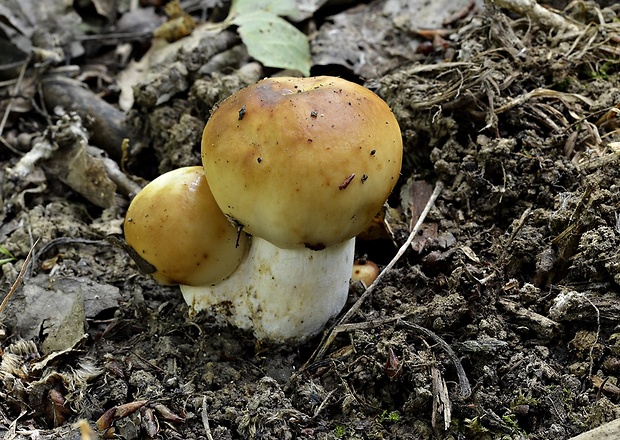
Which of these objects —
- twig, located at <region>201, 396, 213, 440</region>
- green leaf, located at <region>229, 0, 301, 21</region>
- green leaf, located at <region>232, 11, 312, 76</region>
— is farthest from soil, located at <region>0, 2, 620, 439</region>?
green leaf, located at <region>229, 0, 301, 21</region>

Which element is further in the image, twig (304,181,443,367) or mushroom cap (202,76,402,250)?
twig (304,181,443,367)

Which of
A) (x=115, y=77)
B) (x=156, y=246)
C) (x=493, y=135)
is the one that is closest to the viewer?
(x=156, y=246)

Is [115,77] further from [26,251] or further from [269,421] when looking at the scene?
[269,421]

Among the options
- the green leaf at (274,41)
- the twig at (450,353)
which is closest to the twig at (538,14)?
the green leaf at (274,41)

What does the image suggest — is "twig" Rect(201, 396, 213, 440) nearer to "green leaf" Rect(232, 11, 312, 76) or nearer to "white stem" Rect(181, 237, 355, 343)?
"white stem" Rect(181, 237, 355, 343)

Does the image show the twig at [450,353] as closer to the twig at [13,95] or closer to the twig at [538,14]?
the twig at [538,14]

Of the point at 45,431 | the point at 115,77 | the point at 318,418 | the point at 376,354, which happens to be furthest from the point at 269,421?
the point at 115,77

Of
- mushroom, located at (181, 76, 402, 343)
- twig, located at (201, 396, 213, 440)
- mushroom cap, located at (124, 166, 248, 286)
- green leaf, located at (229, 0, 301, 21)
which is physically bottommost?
twig, located at (201, 396, 213, 440)

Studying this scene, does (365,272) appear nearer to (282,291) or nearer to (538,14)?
(282,291)
